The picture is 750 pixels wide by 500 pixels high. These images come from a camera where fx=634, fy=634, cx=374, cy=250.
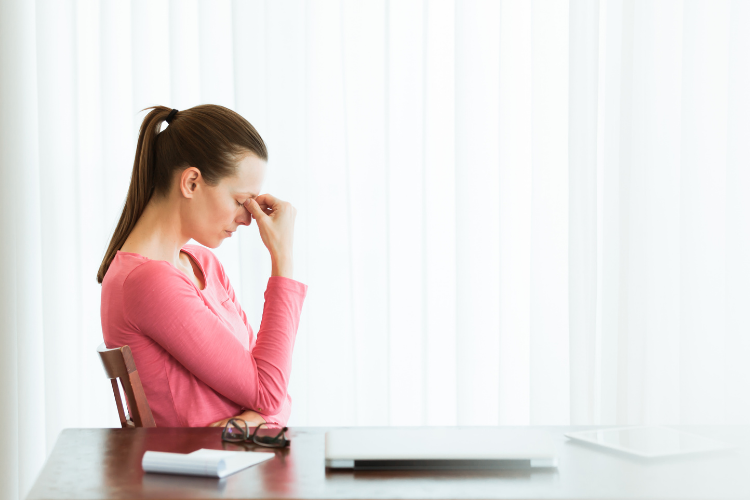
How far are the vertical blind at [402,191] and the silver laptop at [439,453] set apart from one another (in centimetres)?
109

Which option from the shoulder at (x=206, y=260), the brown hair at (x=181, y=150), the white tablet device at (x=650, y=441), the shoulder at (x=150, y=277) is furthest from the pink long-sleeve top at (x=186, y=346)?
the white tablet device at (x=650, y=441)

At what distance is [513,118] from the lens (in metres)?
1.89

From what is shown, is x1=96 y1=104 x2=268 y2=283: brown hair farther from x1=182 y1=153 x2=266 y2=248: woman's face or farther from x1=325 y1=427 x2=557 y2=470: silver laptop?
x1=325 y1=427 x2=557 y2=470: silver laptop

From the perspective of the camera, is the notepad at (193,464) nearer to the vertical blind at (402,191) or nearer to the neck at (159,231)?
the neck at (159,231)

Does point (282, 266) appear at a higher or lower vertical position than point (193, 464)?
higher

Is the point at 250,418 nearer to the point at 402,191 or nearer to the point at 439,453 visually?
the point at 439,453

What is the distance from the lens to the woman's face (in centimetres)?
120

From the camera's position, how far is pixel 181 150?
118cm

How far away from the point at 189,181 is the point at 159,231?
11cm

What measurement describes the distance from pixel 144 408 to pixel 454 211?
1.14 m

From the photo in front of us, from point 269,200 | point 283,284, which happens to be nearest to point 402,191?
point 269,200

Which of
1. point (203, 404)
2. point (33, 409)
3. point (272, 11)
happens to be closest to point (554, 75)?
point (272, 11)

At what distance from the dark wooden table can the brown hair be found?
522mm

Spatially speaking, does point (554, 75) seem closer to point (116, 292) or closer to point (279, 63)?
point (279, 63)
